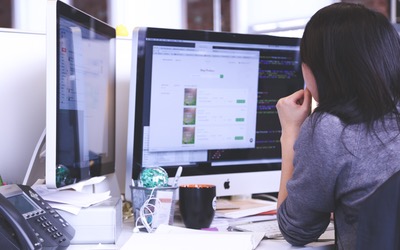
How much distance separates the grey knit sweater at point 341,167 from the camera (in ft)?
3.30

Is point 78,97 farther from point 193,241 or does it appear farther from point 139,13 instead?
point 139,13

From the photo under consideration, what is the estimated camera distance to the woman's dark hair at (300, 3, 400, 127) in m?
1.04

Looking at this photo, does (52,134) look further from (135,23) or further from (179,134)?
(135,23)

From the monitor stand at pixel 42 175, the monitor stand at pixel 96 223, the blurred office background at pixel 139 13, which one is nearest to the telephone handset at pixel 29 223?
the monitor stand at pixel 96 223

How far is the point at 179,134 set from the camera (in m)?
1.44

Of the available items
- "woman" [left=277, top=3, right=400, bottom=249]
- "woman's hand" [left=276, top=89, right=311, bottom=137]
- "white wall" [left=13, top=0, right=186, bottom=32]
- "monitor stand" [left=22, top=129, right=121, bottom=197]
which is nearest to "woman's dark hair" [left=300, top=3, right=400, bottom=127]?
"woman" [left=277, top=3, right=400, bottom=249]

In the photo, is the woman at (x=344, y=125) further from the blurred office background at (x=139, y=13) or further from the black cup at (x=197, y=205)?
the blurred office background at (x=139, y=13)

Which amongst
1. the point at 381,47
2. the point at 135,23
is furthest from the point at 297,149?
the point at 135,23

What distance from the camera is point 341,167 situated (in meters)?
1.00

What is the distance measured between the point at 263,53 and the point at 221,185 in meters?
0.37

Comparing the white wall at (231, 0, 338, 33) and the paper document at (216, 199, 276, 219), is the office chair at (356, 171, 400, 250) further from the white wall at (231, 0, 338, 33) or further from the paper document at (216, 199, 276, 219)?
the white wall at (231, 0, 338, 33)

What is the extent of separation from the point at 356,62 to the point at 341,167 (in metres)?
0.19

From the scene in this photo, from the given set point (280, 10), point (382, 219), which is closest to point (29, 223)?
point (382, 219)

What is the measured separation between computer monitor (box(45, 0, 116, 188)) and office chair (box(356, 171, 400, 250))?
21.6 inches
